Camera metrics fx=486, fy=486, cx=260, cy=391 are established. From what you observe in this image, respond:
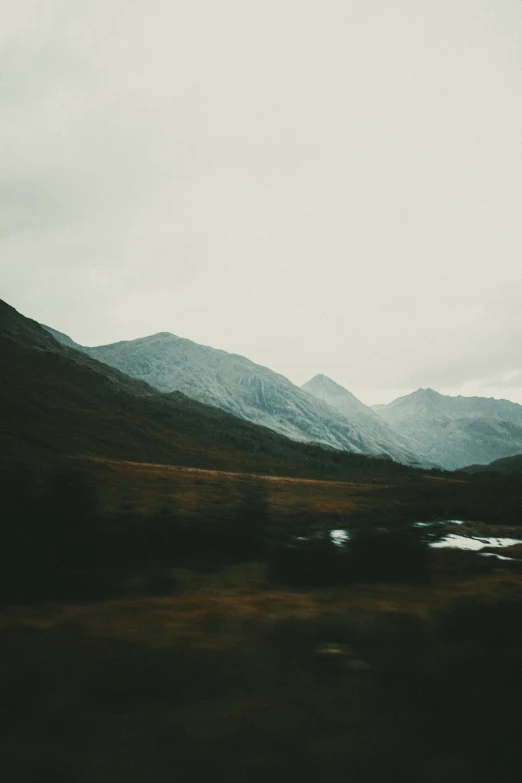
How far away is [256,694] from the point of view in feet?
31.6

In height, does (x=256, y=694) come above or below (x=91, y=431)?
above

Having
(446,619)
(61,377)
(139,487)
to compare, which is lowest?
(139,487)

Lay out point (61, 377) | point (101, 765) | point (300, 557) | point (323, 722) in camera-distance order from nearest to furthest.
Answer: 1. point (101, 765)
2. point (323, 722)
3. point (300, 557)
4. point (61, 377)

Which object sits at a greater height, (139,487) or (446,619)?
(446,619)

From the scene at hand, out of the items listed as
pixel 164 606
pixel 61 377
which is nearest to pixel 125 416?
pixel 61 377

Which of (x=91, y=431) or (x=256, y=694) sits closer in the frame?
(x=256, y=694)

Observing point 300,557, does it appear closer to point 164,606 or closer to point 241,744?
point 164,606

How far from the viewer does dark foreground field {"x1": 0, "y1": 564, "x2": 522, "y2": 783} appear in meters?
7.18

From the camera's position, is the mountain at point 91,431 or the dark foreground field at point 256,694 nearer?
the dark foreground field at point 256,694

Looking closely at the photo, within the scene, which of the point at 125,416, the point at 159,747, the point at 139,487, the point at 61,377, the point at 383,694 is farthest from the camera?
the point at 61,377

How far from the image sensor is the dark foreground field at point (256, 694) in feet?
23.6

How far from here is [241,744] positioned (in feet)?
25.5

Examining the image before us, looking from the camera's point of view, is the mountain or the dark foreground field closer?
the dark foreground field

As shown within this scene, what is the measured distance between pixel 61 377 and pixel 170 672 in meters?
187
